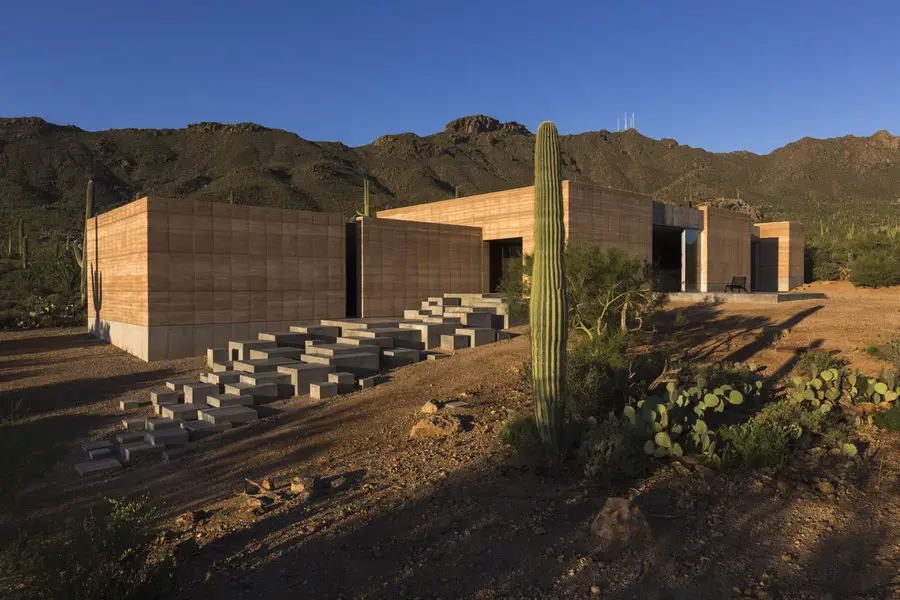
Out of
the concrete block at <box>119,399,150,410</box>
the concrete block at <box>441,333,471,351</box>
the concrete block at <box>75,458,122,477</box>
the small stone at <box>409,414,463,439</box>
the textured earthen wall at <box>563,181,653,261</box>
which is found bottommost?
the concrete block at <box>75,458,122,477</box>

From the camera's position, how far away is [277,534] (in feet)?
17.2

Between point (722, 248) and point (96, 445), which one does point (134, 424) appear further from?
point (722, 248)

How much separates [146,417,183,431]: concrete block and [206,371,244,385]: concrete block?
6.96 ft

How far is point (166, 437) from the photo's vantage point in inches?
349

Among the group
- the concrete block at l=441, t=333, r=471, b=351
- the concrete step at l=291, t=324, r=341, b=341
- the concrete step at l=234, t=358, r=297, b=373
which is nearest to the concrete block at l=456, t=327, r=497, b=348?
the concrete block at l=441, t=333, r=471, b=351

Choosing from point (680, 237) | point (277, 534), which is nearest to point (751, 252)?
point (680, 237)

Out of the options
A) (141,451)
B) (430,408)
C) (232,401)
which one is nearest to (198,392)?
(232,401)

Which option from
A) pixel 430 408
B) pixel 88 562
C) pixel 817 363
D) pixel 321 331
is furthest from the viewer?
pixel 321 331

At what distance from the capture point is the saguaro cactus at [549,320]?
663 centimetres

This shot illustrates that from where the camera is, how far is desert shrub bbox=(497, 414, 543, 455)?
6.50 m

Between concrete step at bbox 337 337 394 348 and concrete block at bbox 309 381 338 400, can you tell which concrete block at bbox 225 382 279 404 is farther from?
concrete step at bbox 337 337 394 348

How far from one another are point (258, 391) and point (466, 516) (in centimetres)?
683

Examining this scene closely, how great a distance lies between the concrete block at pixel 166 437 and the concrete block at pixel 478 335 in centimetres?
746

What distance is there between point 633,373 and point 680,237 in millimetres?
20601
